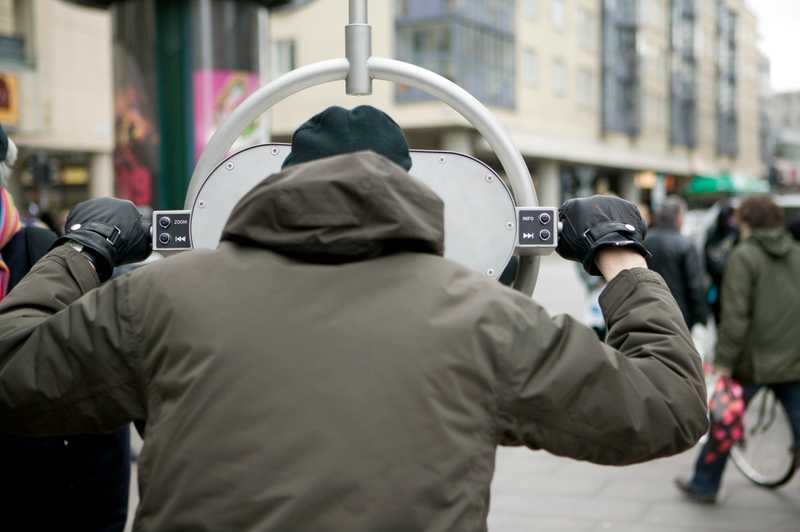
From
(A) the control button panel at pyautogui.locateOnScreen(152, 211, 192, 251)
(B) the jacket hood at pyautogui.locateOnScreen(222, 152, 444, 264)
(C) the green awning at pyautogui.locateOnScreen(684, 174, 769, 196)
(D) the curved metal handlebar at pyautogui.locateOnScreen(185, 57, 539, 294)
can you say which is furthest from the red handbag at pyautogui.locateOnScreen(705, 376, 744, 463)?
(C) the green awning at pyautogui.locateOnScreen(684, 174, 769, 196)

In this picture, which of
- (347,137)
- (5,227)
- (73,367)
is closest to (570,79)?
(5,227)

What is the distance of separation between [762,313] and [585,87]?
37.1m

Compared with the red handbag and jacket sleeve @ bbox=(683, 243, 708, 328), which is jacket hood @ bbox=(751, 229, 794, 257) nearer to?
the red handbag

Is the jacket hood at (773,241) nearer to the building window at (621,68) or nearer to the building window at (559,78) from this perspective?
the building window at (559,78)

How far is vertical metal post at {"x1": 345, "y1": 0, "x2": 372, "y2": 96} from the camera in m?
2.29

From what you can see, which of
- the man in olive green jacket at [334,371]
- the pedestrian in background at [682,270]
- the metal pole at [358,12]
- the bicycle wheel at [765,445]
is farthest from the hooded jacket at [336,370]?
the pedestrian in background at [682,270]

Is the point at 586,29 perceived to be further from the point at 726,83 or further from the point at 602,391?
the point at 602,391

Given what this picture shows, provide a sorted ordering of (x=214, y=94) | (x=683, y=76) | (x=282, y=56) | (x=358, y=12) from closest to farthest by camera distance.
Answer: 1. (x=358, y=12)
2. (x=214, y=94)
3. (x=282, y=56)
4. (x=683, y=76)

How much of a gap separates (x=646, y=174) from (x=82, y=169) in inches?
1090

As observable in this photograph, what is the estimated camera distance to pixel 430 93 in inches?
88.4

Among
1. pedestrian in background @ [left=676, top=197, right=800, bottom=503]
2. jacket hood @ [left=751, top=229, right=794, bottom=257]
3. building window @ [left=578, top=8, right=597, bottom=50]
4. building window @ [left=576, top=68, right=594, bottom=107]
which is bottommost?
pedestrian in background @ [left=676, top=197, right=800, bottom=503]

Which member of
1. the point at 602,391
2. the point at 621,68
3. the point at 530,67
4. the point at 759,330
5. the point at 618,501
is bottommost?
the point at 618,501

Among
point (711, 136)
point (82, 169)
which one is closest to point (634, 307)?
point (82, 169)

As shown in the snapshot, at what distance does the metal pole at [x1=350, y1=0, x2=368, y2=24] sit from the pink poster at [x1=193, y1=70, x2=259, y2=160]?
379 inches
